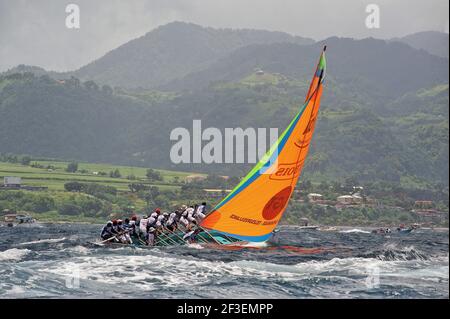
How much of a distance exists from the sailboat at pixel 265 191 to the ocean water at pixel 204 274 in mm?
1488

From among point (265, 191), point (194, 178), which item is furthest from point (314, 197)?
point (265, 191)

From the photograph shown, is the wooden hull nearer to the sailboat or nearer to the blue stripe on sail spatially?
the sailboat

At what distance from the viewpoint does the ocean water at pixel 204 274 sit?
27.1 metres

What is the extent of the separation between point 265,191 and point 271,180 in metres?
0.69

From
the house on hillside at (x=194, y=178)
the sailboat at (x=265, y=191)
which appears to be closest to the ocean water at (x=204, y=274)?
the sailboat at (x=265, y=191)

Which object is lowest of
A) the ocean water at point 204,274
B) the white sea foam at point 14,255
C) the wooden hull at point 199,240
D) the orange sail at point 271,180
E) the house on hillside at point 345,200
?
the ocean water at point 204,274

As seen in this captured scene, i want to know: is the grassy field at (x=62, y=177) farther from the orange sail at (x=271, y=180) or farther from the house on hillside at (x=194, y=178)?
the orange sail at (x=271, y=180)

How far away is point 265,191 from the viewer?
4109 cm

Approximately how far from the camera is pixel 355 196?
536 ft

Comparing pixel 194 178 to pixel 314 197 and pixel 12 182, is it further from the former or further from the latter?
pixel 12 182

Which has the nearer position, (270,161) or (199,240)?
(270,161)

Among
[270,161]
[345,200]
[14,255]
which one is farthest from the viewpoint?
[345,200]
